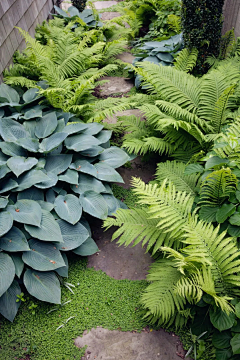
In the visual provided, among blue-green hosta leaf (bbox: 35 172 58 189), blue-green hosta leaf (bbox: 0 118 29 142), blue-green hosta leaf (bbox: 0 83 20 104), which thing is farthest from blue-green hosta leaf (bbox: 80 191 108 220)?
blue-green hosta leaf (bbox: 0 83 20 104)

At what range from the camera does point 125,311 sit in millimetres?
2070

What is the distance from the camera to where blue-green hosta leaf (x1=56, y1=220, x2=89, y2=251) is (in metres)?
2.26

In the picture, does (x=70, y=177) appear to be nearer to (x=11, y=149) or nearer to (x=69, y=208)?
(x=69, y=208)

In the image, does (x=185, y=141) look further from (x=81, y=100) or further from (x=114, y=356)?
(x=114, y=356)

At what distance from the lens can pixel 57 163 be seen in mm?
2703

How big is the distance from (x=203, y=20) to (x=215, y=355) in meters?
3.95

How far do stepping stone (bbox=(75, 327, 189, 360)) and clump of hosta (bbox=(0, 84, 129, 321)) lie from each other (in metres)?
0.38

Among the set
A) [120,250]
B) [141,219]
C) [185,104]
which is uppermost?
[185,104]

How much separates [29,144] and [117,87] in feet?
8.97

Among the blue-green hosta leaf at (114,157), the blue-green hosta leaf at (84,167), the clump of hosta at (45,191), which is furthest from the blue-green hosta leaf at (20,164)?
the blue-green hosta leaf at (114,157)

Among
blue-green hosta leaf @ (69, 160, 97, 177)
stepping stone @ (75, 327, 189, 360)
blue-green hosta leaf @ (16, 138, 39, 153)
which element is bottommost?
stepping stone @ (75, 327, 189, 360)

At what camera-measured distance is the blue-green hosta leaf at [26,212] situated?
2.17 meters

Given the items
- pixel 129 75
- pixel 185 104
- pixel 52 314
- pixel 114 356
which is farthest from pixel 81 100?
pixel 114 356

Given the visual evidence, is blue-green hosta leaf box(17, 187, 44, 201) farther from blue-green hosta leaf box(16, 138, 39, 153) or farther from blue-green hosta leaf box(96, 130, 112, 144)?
blue-green hosta leaf box(96, 130, 112, 144)
